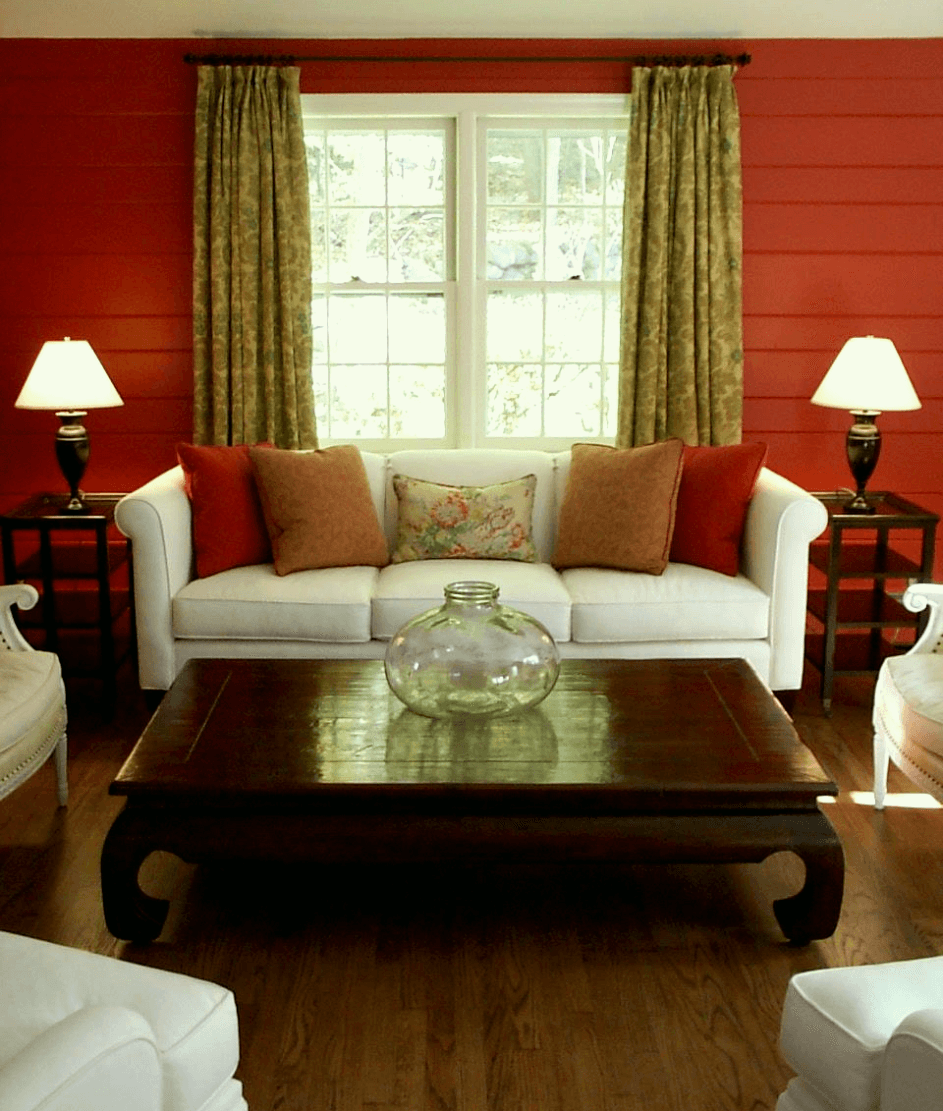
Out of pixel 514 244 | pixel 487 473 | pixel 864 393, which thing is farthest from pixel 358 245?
pixel 864 393

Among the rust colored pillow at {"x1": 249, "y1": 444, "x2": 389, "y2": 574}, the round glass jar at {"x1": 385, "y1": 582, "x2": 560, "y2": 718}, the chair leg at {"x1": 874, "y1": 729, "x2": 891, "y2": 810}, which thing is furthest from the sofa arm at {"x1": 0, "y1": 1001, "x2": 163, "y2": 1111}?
the rust colored pillow at {"x1": 249, "y1": 444, "x2": 389, "y2": 574}

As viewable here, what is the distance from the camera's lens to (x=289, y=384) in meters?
5.16

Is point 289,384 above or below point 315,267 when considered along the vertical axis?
below

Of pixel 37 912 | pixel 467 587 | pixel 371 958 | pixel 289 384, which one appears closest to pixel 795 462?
pixel 289 384

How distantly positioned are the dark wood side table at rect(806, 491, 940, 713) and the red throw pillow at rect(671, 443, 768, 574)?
1.15ft

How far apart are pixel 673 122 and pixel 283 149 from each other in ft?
5.03

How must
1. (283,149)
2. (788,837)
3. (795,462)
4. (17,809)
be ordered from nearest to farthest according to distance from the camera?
(788,837), (17,809), (283,149), (795,462)

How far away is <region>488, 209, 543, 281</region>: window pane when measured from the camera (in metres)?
5.30

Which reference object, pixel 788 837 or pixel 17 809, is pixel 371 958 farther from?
pixel 17 809

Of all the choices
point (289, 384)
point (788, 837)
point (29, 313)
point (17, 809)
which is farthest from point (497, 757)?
point (29, 313)

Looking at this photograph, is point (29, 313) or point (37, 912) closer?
point (37, 912)

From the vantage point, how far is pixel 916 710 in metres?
3.32

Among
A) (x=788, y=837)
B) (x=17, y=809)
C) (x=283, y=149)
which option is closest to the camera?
(x=788, y=837)

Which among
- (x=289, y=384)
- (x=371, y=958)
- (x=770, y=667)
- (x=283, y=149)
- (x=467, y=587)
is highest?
(x=283, y=149)
